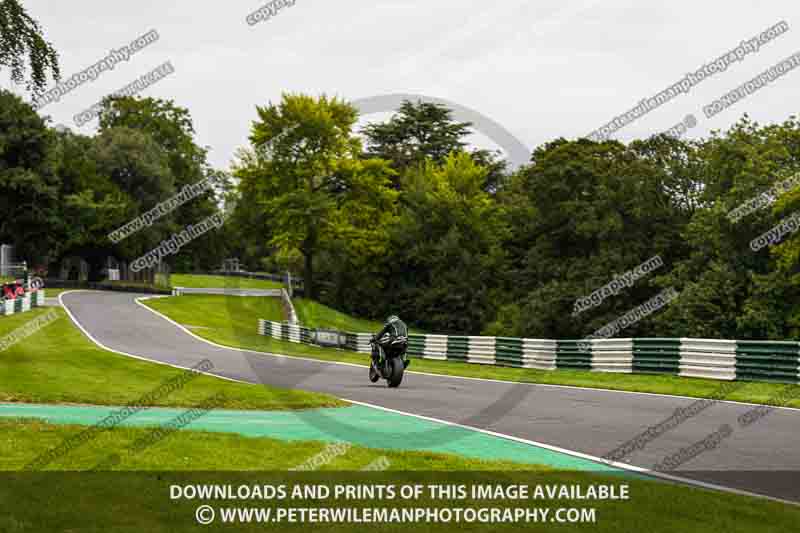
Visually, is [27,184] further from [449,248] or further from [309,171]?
[449,248]

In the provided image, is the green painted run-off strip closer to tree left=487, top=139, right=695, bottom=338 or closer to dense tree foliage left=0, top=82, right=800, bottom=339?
dense tree foliage left=0, top=82, right=800, bottom=339

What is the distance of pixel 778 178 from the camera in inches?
1681

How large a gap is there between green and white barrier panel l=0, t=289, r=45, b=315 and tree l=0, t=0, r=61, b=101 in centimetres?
2807

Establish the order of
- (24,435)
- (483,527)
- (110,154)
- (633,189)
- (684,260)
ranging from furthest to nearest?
(110,154) → (633,189) → (684,260) → (24,435) → (483,527)

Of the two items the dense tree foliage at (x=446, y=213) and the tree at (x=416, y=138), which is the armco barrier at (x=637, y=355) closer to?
the dense tree foliage at (x=446, y=213)

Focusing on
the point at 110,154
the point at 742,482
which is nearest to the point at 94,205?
the point at 110,154

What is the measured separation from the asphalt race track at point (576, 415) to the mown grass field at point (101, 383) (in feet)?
4.97

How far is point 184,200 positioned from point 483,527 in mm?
77244

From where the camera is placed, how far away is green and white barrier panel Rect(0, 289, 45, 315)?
40722 millimetres

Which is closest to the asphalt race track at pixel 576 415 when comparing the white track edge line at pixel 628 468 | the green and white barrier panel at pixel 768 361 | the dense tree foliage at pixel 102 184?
the white track edge line at pixel 628 468

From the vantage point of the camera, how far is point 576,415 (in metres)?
14.7

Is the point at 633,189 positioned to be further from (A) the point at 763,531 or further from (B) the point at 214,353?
(A) the point at 763,531

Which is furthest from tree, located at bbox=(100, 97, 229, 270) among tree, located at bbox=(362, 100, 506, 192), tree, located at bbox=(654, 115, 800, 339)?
tree, located at bbox=(654, 115, 800, 339)

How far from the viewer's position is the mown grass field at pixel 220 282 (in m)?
85.4
